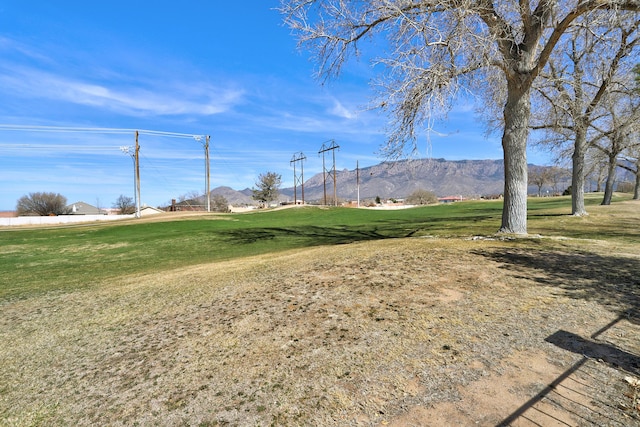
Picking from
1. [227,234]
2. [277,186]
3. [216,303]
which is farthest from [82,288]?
[277,186]

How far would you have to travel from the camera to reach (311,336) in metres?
3.71

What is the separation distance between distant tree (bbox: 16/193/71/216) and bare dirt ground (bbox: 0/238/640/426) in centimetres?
9234

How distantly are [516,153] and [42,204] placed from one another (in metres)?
99.3

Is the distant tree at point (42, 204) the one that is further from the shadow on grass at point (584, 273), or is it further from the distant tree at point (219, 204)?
the shadow on grass at point (584, 273)

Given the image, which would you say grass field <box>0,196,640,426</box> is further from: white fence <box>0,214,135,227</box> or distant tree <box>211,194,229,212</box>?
distant tree <box>211,194,229,212</box>

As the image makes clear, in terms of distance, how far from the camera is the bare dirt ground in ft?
8.33

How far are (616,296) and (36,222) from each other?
6514cm

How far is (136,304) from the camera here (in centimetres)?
559

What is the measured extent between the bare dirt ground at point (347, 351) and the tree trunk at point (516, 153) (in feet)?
11.2

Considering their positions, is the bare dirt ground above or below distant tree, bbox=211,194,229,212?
below

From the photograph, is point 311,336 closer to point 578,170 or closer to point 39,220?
point 578,170

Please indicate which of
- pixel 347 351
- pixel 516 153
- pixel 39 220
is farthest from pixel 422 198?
pixel 347 351

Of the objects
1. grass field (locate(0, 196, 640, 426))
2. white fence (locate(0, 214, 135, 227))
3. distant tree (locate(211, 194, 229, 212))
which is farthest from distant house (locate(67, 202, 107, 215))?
grass field (locate(0, 196, 640, 426))

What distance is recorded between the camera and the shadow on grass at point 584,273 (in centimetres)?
453
